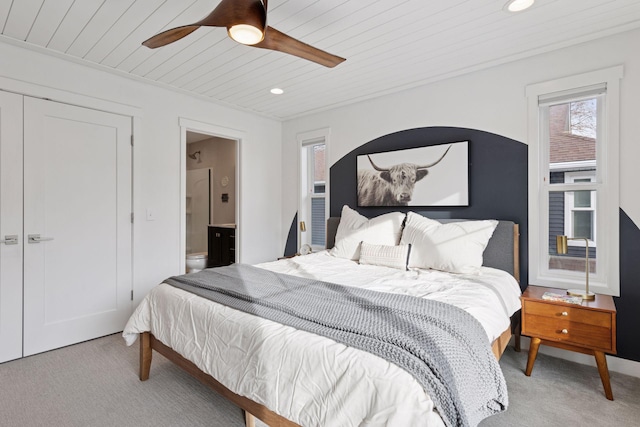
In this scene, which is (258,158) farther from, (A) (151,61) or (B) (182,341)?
(B) (182,341)

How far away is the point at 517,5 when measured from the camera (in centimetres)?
212

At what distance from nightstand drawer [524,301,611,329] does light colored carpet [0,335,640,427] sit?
1.60 ft

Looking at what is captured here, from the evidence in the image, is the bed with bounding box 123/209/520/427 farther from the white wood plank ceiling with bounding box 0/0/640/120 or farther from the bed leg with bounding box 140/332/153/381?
the white wood plank ceiling with bounding box 0/0/640/120

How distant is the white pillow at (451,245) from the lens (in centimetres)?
265

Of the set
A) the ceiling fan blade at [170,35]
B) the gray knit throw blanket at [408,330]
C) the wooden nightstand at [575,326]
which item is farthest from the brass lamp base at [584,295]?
the ceiling fan blade at [170,35]

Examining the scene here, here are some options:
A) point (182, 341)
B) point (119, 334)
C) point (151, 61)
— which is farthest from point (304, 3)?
point (119, 334)

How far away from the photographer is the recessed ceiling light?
209 centimetres

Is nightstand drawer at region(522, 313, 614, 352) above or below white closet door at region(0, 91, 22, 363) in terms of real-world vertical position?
below

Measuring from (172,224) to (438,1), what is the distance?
3.23 meters

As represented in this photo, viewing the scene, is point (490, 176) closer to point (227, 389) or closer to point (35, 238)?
point (227, 389)

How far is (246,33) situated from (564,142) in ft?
8.77

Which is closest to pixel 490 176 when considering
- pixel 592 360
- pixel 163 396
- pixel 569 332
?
pixel 569 332

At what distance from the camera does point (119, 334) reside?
3289 millimetres

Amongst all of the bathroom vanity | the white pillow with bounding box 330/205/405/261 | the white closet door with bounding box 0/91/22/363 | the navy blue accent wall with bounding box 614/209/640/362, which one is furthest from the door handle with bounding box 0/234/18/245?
the navy blue accent wall with bounding box 614/209/640/362
